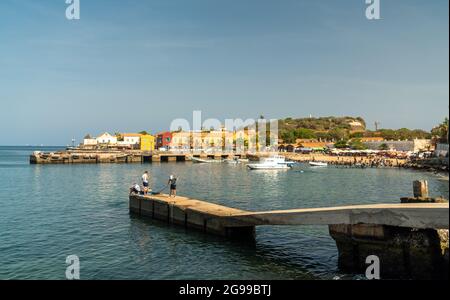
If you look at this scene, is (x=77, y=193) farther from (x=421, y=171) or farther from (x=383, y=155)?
(x=383, y=155)

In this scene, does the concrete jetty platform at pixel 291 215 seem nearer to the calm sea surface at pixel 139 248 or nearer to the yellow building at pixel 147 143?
the calm sea surface at pixel 139 248

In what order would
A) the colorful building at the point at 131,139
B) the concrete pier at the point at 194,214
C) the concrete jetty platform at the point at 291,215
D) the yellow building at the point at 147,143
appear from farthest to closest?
the colorful building at the point at 131,139, the yellow building at the point at 147,143, the concrete pier at the point at 194,214, the concrete jetty platform at the point at 291,215

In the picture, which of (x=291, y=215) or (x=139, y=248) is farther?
(x=139, y=248)

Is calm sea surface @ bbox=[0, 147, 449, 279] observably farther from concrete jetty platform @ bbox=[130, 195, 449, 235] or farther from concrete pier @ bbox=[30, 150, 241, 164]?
concrete pier @ bbox=[30, 150, 241, 164]

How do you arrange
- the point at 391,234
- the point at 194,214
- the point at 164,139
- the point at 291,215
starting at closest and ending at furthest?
the point at 391,234 → the point at 291,215 → the point at 194,214 → the point at 164,139

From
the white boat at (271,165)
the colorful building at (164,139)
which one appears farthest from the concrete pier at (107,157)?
the white boat at (271,165)

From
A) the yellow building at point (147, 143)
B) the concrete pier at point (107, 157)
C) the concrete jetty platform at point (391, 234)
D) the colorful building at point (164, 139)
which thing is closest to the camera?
the concrete jetty platform at point (391, 234)

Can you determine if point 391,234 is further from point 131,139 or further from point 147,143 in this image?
point 131,139

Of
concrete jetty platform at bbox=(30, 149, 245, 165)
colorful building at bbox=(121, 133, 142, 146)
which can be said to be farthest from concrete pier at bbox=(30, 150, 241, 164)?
colorful building at bbox=(121, 133, 142, 146)

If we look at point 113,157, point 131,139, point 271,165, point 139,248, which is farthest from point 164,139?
point 139,248

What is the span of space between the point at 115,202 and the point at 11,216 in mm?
8687

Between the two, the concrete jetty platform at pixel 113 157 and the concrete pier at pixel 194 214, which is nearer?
the concrete pier at pixel 194 214

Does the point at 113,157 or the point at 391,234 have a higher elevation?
the point at 113,157
